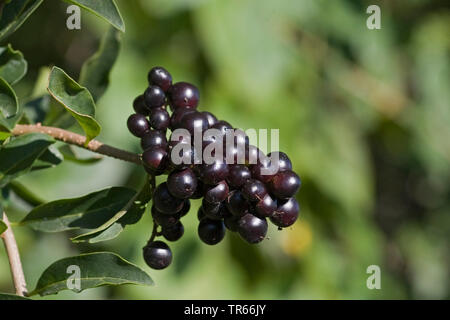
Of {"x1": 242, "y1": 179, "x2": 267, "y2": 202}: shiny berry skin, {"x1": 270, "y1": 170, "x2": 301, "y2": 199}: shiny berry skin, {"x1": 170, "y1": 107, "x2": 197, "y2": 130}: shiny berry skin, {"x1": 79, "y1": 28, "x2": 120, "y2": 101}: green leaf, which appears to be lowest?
{"x1": 242, "y1": 179, "x2": 267, "y2": 202}: shiny berry skin

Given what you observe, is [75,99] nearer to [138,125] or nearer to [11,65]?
[138,125]

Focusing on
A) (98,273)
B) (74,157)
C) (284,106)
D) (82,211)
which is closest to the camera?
(98,273)

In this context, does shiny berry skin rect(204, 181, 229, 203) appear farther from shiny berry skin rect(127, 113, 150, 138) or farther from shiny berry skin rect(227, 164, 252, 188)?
shiny berry skin rect(127, 113, 150, 138)

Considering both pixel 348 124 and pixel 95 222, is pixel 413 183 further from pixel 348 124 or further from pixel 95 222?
pixel 95 222

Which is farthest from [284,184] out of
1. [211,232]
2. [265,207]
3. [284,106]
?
[284,106]

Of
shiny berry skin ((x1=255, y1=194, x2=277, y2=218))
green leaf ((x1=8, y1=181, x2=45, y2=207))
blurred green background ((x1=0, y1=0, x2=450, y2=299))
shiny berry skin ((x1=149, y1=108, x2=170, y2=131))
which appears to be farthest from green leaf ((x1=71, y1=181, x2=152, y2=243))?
blurred green background ((x1=0, y1=0, x2=450, y2=299))

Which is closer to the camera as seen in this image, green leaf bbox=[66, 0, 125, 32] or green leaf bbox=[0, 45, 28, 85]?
green leaf bbox=[66, 0, 125, 32]
